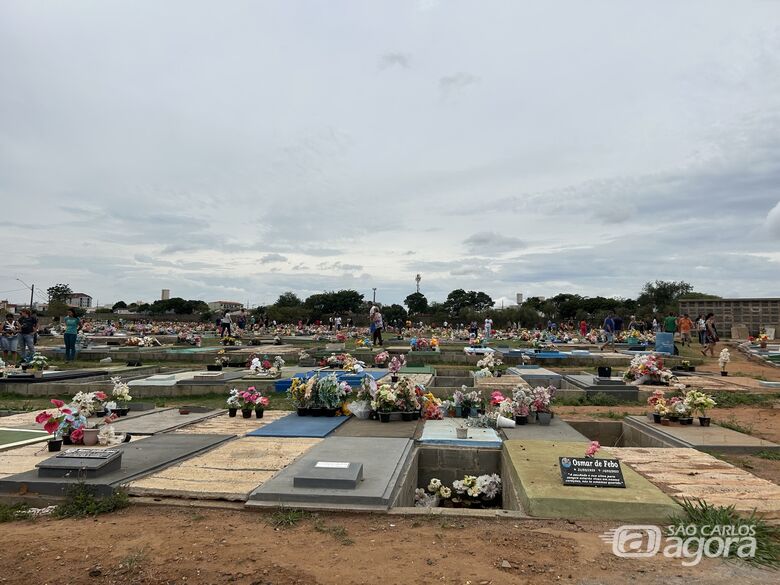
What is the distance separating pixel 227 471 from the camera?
6.08 meters

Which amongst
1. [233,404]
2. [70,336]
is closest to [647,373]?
[233,404]

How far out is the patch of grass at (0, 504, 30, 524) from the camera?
4.88m

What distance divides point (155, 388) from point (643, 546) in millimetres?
11879

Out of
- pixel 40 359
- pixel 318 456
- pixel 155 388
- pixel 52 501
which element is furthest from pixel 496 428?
pixel 40 359

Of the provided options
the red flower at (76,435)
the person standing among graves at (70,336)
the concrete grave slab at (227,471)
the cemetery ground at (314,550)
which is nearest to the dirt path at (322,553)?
the cemetery ground at (314,550)

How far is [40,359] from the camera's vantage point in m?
14.5

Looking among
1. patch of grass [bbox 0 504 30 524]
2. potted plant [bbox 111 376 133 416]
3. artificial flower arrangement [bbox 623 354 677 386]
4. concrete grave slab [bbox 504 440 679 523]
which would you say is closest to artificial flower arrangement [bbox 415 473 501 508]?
concrete grave slab [bbox 504 440 679 523]

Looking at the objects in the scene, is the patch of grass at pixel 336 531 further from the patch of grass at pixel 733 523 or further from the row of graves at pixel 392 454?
the patch of grass at pixel 733 523

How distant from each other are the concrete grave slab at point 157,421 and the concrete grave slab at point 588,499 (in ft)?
18.8

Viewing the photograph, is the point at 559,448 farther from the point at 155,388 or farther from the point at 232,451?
the point at 155,388

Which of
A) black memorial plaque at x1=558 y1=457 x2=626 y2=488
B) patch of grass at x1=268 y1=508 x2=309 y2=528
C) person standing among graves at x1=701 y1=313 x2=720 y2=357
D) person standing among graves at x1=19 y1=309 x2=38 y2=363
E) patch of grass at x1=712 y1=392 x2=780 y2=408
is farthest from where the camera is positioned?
person standing among graves at x1=701 y1=313 x2=720 y2=357

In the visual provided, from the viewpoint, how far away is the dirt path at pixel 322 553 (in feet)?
12.3

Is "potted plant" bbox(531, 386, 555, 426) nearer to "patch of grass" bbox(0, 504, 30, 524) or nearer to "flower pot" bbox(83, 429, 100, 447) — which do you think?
"flower pot" bbox(83, 429, 100, 447)

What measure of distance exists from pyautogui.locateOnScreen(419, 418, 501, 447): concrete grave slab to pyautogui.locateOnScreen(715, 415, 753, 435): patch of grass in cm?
409
